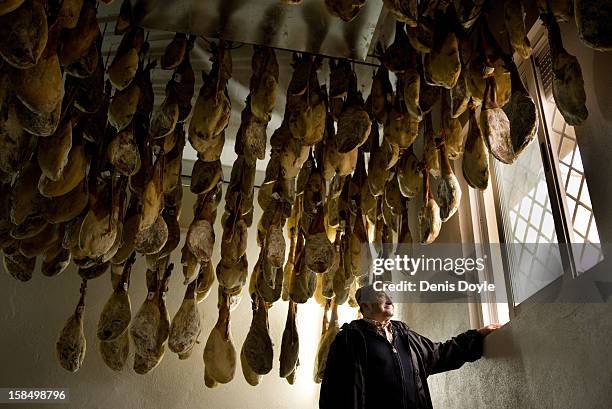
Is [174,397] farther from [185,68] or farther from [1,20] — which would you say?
[1,20]

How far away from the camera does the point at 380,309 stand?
1.65m

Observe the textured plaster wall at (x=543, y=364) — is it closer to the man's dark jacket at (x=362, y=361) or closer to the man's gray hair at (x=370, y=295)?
the man's dark jacket at (x=362, y=361)

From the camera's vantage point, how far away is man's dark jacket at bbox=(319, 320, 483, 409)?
1.51m

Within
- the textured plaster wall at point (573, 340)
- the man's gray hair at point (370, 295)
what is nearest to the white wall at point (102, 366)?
the man's gray hair at point (370, 295)

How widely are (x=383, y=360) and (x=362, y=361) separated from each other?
0.06 m

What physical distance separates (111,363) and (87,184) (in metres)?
0.57

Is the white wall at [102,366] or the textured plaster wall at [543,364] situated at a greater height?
the white wall at [102,366]

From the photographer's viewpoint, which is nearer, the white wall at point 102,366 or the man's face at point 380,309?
the man's face at point 380,309

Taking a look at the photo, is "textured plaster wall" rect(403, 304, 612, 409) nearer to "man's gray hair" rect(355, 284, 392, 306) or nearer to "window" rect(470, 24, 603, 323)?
"window" rect(470, 24, 603, 323)

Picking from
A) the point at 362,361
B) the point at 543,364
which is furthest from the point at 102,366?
the point at 543,364

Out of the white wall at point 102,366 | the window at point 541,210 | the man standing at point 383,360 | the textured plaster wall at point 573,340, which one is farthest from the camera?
the white wall at point 102,366

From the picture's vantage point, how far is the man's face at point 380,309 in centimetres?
165

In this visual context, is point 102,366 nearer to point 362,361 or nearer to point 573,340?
point 362,361

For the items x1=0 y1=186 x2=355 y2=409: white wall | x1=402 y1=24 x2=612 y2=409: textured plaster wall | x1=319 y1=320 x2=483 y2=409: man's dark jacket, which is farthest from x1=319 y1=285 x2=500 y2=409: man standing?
x1=0 y1=186 x2=355 y2=409: white wall
